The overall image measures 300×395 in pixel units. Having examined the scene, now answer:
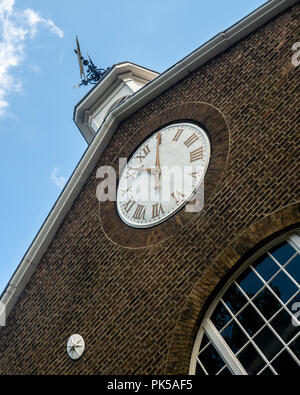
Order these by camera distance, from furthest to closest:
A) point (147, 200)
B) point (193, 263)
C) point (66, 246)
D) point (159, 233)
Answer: point (66, 246) → point (147, 200) → point (159, 233) → point (193, 263)

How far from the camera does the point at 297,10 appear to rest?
10312mm

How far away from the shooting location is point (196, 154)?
34.8ft

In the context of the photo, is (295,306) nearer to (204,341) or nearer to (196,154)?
(204,341)

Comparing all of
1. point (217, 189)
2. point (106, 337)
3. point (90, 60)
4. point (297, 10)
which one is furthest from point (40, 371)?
point (90, 60)

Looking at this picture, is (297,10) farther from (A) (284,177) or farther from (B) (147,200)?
(B) (147,200)

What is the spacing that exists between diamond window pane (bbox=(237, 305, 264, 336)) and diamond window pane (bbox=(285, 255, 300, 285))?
79cm

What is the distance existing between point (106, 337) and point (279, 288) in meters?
3.26

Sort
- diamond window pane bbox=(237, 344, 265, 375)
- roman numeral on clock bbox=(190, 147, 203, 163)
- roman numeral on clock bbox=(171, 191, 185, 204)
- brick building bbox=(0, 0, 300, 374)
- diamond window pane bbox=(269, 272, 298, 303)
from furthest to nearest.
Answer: roman numeral on clock bbox=(190, 147, 203, 163) → roman numeral on clock bbox=(171, 191, 185, 204) → brick building bbox=(0, 0, 300, 374) → diamond window pane bbox=(269, 272, 298, 303) → diamond window pane bbox=(237, 344, 265, 375)

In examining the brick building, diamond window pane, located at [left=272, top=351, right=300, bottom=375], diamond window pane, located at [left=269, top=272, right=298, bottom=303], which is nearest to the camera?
diamond window pane, located at [left=272, top=351, right=300, bottom=375]

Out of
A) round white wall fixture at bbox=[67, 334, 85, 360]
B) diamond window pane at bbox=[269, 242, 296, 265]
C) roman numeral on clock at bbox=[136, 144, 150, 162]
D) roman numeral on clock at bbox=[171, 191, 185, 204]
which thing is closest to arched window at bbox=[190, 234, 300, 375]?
diamond window pane at bbox=[269, 242, 296, 265]

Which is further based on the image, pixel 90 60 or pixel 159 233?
pixel 90 60

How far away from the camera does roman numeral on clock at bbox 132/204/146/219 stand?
35.5 feet

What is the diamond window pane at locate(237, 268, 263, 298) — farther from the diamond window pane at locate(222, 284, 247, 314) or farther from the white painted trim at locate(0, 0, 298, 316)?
the white painted trim at locate(0, 0, 298, 316)

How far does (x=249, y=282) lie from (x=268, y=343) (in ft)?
3.47
